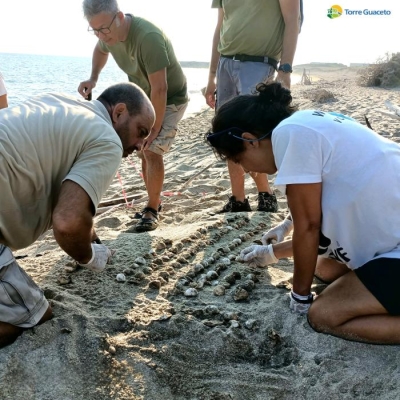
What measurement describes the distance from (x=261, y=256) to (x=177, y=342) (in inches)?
32.1

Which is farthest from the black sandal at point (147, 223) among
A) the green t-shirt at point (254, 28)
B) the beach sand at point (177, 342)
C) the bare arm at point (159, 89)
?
the green t-shirt at point (254, 28)

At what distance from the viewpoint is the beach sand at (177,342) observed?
2006 mm

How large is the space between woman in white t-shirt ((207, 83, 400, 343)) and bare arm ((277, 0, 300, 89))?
1608 millimetres

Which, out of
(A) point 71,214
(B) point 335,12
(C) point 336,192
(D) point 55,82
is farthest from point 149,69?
(D) point 55,82

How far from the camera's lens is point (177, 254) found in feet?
11.0

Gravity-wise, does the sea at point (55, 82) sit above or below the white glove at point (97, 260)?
below

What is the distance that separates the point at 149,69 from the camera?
3.89 meters

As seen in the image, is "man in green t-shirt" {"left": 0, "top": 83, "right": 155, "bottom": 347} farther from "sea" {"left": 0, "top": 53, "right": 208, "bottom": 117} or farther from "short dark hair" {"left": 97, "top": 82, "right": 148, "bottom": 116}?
"sea" {"left": 0, "top": 53, "right": 208, "bottom": 117}

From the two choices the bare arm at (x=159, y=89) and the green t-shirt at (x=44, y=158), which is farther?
the bare arm at (x=159, y=89)

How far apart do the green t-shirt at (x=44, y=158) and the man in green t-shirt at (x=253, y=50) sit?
6.08 ft

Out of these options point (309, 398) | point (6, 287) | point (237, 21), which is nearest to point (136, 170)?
point (237, 21)

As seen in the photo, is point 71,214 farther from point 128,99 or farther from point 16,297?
point 128,99

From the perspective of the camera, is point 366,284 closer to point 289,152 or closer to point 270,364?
point 270,364

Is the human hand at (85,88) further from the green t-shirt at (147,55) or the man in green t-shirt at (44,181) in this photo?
the man in green t-shirt at (44,181)
